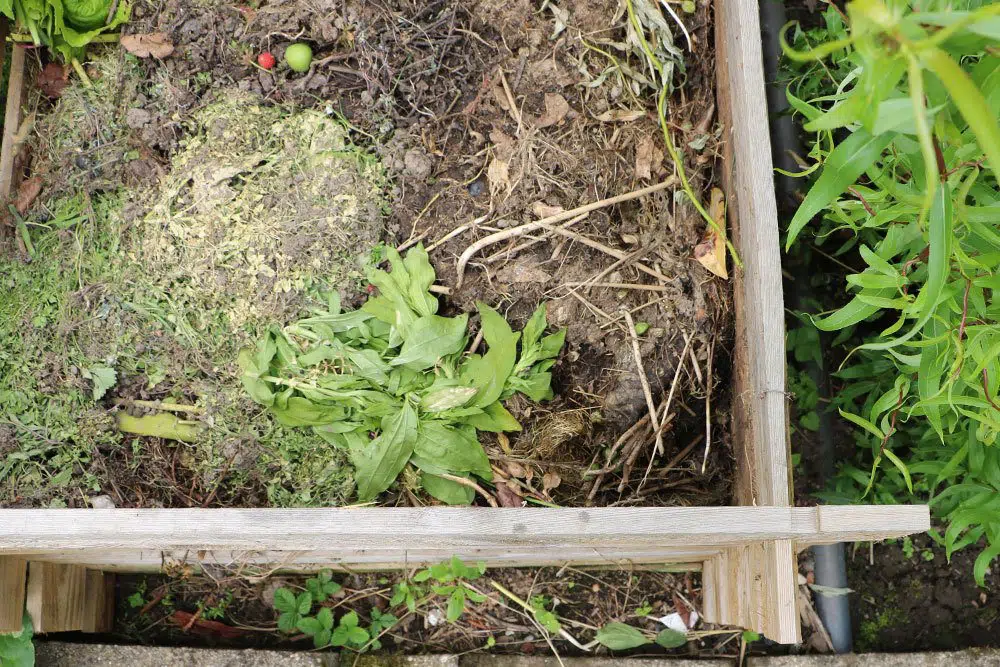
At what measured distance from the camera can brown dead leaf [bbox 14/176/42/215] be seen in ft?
6.86

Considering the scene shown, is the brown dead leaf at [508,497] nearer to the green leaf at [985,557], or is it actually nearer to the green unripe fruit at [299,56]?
the green leaf at [985,557]

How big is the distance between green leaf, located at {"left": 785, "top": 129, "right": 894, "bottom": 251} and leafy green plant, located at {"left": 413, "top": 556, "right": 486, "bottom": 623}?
1273mm

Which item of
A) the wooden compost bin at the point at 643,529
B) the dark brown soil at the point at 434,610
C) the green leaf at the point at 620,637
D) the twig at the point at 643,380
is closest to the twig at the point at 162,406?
the wooden compost bin at the point at 643,529

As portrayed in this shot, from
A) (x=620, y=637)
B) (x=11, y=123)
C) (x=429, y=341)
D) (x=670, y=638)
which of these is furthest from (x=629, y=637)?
(x=11, y=123)

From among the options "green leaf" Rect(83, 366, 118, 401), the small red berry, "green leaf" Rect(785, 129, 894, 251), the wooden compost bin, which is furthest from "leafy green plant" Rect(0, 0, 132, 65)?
"green leaf" Rect(785, 129, 894, 251)

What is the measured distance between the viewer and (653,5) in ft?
6.53

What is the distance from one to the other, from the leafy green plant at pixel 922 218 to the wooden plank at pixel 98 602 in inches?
82.2

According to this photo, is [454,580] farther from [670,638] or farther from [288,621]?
[670,638]

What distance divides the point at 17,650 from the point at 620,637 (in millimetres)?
1664

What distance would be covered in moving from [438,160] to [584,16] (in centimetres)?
57

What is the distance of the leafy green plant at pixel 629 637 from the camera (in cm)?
217

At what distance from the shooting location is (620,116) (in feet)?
6.55

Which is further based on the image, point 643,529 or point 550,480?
point 550,480

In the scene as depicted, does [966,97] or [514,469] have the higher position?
[966,97]
